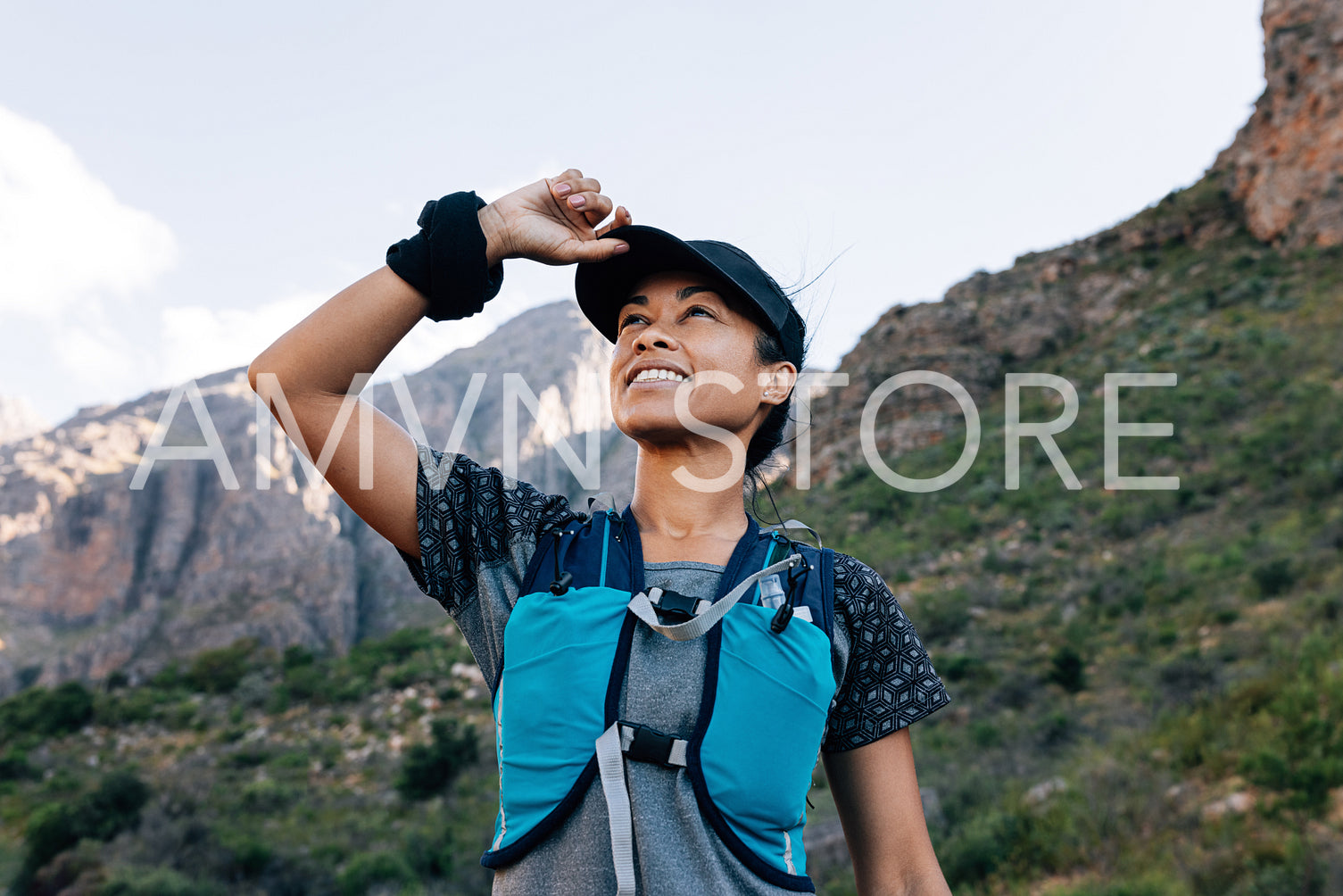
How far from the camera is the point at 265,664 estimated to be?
790 inches

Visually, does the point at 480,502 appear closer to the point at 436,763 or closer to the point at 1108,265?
the point at 436,763

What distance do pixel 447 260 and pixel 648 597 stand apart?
2.21 feet

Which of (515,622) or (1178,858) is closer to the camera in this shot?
(515,622)

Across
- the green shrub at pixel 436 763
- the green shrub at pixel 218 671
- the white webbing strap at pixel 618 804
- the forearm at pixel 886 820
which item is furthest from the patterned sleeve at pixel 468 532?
the green shrub at pixel 218 671

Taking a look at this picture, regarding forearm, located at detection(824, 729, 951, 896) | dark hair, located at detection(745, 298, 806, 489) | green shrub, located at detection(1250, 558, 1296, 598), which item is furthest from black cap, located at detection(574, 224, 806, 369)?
green shrub, located at detection(1250, 558, 1296, 598)

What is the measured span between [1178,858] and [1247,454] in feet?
40.8

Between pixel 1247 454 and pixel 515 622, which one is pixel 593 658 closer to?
pixel 515 622

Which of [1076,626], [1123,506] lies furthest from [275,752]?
[1123,506]

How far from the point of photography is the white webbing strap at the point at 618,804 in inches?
43.6

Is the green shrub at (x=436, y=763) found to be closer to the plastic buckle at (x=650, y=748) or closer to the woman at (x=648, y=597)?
the woman at (x=648, y=597)

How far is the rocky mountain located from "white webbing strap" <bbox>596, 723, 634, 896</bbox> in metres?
21.8

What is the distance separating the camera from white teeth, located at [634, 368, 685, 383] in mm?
1660

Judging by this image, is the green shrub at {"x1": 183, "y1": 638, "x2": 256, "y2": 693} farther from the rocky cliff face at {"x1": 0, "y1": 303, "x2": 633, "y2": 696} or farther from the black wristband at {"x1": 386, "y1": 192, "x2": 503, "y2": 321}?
the rocky cliff face at {"x1": 0, "y1": 303, "x2": 633, "y2": 696}

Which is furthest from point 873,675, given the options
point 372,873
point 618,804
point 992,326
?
point 992,326
